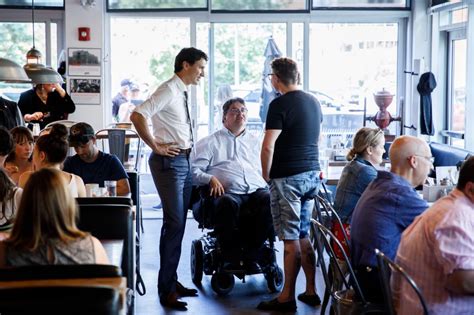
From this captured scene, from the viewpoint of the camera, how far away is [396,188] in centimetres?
394

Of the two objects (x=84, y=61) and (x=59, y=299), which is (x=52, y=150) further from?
(x=84, y=61)

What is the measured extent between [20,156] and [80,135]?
1.35ft

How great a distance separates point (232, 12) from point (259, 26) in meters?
0.41

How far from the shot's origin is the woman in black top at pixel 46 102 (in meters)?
10.1

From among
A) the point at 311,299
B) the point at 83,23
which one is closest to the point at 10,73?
the point at 311,299

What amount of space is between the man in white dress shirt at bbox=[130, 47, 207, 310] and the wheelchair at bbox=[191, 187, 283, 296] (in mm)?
338

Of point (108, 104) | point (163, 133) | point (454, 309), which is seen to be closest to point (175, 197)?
point (163, 133)

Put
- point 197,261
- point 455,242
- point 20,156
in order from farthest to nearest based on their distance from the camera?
1. point 197,261
2. point 20,156
3. point 455,242

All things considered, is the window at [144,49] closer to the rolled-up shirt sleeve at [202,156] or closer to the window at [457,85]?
the window at [457,85]

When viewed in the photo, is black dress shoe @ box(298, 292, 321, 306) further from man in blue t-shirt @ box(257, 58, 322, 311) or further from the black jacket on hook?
the black jacket on hook

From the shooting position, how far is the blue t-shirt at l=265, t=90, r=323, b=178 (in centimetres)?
544

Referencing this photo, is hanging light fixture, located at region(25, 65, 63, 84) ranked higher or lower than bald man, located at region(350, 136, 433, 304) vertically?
higher

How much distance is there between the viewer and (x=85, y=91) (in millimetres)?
10820

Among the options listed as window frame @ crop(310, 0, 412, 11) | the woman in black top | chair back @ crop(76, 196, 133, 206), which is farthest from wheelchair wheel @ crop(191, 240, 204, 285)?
window frame @ crop(310, 0, 412, 11)
